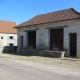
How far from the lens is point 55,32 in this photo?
95.2 feet

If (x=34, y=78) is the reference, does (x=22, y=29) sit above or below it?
above

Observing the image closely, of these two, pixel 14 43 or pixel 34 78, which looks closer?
pixel 34 78

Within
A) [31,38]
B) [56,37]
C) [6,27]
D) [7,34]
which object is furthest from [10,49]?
[6,27]

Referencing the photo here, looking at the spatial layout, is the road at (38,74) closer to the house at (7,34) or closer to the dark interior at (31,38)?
the dark interior at (31,38)

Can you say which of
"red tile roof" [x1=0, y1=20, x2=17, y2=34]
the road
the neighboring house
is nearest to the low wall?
the neighboring house

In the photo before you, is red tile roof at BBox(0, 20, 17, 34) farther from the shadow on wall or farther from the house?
the shadow on wall

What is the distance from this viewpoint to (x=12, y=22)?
61.8m

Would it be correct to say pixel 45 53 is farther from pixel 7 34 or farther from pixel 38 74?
pixel 7 34

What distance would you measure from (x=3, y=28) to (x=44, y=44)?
34.0 meters

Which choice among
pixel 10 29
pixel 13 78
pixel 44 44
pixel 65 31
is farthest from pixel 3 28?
pixel 13 78

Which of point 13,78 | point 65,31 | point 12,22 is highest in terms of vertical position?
point 12,22

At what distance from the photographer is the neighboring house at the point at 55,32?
21.9 metres

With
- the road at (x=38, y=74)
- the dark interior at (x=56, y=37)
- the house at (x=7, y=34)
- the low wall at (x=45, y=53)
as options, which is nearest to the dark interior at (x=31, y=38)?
the low wall at (x=45, y=53)

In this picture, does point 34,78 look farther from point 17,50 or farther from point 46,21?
point 17,50
